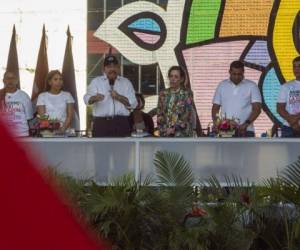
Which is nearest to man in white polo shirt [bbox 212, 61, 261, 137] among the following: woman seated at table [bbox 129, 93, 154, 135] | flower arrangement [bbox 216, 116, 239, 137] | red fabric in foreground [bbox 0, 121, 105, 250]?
flower arrangement [bbox 216, 116, 239, 137]

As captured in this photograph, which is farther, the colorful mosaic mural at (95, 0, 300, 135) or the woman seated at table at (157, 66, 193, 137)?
→ the colorful mosaic mural at (95, 0, 300, 135)

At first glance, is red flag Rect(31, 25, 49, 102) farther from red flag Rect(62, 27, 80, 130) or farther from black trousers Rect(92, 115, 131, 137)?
black trousers Rect(92, 115, 131, 137)

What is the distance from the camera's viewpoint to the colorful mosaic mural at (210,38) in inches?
457

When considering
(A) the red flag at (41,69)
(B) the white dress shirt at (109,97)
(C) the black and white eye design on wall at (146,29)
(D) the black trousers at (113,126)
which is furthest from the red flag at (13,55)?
(D) the black trousers at (113,126)

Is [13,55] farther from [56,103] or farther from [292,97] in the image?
[292,97]

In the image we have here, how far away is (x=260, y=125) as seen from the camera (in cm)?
1125

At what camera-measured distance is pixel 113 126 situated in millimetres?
8500

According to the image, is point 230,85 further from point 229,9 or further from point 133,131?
point 229,9

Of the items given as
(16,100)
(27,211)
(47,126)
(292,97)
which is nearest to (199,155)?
(292,97)

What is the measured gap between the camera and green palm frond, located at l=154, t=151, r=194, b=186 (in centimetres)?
644

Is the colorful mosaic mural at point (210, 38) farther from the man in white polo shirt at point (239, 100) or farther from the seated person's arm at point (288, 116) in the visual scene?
the seated person's arm at point (288, 116)

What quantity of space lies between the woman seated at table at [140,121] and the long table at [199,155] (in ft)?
3.09

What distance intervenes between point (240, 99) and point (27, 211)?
8055mm

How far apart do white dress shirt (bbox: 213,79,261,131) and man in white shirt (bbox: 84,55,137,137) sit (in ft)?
3.58
